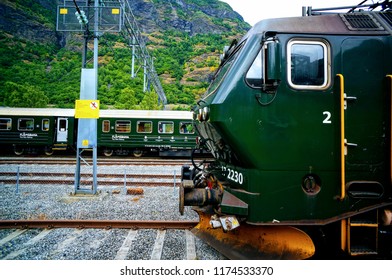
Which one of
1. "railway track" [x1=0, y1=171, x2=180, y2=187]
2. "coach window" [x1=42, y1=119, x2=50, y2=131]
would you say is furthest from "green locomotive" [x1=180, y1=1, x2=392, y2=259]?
"coach window" [x1=42, y1=119, x2=50, y2=131]

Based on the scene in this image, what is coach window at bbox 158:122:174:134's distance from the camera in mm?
15609

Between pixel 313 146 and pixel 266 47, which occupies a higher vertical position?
pixel 266 47

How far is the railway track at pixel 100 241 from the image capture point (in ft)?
11.9

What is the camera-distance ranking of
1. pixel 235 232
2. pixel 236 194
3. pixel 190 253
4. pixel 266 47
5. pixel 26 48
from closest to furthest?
pixel 266 47, pixel 236 194, pixel 235 232, pixel 190 253, pixel 26 48

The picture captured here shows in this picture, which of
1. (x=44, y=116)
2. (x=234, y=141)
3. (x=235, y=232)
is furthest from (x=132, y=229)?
(x=44, y=116)

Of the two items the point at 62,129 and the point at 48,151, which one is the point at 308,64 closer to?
the point at 62,129

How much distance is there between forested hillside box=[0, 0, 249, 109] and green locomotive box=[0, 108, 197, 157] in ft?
27.9

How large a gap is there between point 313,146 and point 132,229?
3.67 meters

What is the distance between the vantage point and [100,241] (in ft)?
13.3

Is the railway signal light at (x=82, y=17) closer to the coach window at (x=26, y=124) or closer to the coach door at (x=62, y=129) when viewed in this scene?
the coach door at (x=62, y=129)

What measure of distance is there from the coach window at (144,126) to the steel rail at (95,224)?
36.9 feet
